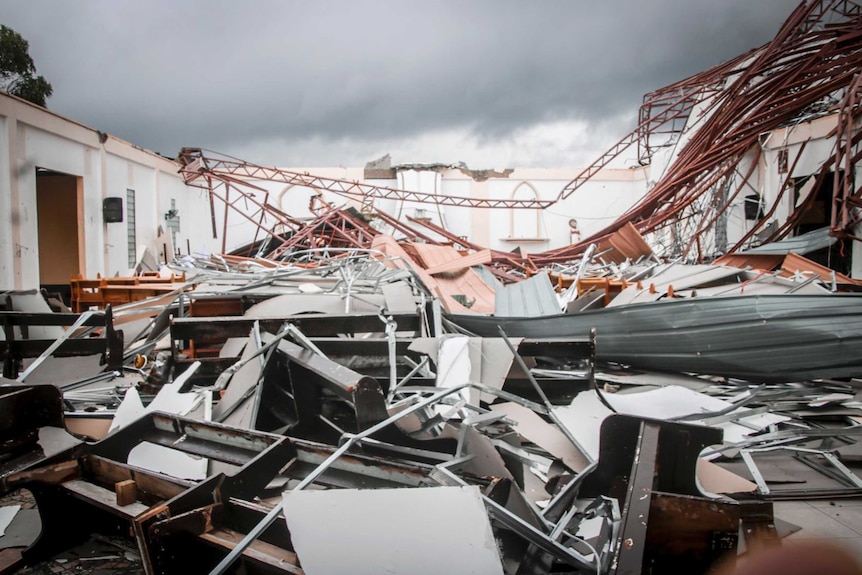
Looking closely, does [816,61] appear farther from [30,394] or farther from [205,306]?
[30,394]

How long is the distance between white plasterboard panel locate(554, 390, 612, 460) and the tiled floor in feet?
2.44

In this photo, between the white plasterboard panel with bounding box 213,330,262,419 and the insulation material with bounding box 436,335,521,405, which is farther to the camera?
the insulation material with bounding box 436,335,521,405

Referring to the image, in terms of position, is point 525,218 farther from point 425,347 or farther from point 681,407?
point 425,347

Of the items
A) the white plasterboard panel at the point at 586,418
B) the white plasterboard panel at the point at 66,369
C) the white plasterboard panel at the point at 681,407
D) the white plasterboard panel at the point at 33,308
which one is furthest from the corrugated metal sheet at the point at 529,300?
the white plasterboard panel at the point at 33,308

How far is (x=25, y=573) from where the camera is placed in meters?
1.69

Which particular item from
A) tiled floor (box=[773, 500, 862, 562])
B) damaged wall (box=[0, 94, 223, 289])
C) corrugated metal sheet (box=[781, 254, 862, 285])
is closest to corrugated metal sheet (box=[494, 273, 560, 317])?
corrugated metal sheet (box=[781, 254, 862, 285])

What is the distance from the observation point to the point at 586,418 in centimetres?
258

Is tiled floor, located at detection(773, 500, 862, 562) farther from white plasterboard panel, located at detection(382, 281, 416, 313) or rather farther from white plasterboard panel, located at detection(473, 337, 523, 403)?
white plasterboard panel, located at detection(382, 281, 416, 313)

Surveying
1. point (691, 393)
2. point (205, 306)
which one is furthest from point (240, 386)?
point (691, 393)

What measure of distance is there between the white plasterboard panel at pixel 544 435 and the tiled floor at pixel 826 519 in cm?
79

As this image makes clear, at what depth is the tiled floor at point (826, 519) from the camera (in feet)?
5.91

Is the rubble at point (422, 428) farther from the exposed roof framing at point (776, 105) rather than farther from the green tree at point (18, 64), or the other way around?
the green tree at point (18, 64)

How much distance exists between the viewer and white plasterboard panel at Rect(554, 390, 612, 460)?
7.78ft

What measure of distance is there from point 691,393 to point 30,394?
11.1 ft
